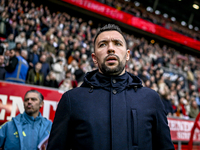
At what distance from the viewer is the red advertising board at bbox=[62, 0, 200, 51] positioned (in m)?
12.8

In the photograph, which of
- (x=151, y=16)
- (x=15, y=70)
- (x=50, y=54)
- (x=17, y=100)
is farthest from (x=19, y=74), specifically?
(x=151, y=16)

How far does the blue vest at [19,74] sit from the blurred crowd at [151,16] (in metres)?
10.5

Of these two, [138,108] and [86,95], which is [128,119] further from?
[86,95]

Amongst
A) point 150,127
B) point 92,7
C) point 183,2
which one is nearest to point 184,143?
point 150,127

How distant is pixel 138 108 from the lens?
54.1 inches

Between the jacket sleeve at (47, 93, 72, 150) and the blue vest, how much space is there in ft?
12.4

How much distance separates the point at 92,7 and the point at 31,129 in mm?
11329

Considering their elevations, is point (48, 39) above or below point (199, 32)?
below

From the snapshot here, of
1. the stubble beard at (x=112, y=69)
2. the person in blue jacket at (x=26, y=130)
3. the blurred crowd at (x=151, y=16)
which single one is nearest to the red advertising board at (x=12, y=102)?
the person in blue jacket at (x=26, y=130)

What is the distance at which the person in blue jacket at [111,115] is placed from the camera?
1.29 m

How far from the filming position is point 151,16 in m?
17.8

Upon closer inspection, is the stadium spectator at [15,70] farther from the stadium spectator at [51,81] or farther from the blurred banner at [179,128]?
the blurred banner at [179,128]

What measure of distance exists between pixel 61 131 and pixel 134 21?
47.0 feet

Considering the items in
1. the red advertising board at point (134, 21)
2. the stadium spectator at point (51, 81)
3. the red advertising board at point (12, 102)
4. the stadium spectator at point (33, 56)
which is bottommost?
the red advertising board at point (12, 102)
